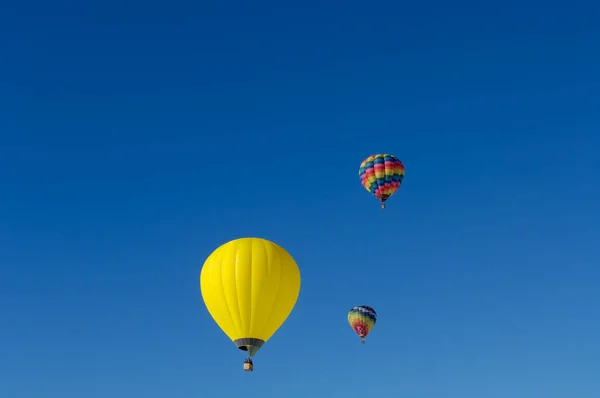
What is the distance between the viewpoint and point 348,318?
90.1 m

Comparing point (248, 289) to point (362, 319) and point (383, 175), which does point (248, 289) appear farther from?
point (362, 319)

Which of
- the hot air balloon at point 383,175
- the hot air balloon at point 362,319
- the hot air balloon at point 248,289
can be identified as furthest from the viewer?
the hot air balloon at point 362,319

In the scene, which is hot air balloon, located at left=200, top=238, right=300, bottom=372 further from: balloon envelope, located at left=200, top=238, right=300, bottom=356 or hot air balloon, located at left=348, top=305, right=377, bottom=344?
hot air balloon, located at left=348, top=305, right=377, bottom=344

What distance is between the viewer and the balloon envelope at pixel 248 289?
55281 mm

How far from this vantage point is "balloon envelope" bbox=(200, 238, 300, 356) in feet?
181

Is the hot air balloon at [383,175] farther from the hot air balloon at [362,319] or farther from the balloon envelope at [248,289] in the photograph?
the balloon envelope at [248,289]

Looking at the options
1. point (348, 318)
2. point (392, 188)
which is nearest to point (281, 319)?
point (392, 188)

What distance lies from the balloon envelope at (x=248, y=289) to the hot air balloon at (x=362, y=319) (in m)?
32.8

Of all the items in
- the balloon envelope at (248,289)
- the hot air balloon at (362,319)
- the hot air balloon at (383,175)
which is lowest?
the balloon envelope at (248,289)

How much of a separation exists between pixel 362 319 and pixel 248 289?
35.4 meters

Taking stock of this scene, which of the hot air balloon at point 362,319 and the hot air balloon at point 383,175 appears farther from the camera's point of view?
the hot air balloon at point 362,319

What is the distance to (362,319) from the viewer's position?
8881cm

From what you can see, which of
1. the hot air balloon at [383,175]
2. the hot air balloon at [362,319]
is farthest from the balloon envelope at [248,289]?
the hot air balloon at [362,319]

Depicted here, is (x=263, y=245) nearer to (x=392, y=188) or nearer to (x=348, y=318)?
A: (x=392, y=188)
